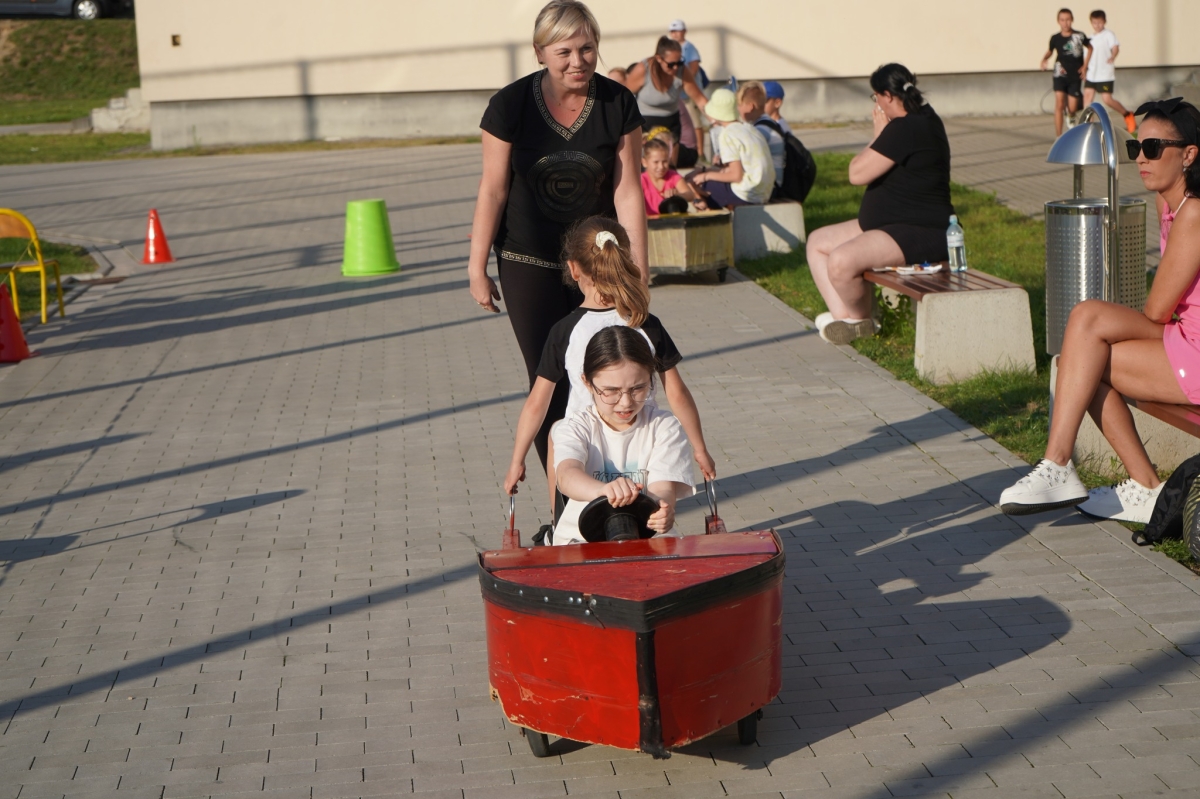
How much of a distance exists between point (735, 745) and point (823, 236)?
18.5 feet

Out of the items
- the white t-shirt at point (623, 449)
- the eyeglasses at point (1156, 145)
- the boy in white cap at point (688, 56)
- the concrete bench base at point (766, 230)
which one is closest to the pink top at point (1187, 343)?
the eyeglasses at point (1156, 145)

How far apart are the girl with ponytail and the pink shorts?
1.82m

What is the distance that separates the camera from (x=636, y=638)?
3184 millimetres

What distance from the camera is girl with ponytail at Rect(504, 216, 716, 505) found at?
13.9ft

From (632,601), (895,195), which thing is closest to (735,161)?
(895,195)

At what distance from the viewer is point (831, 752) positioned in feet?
11.8

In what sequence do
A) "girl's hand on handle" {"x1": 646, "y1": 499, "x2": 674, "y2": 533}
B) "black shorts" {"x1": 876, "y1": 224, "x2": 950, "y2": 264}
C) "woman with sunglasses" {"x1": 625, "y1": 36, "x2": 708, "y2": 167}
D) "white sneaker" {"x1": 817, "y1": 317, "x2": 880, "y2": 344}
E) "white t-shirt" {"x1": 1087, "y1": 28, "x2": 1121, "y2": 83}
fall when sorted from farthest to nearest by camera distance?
"white t-shirt" {"x1": 1087, "y1": 28, "x2": 1121, "y2": 83}, "woman with sunglasses" {"x1": 625, "y1": 36, "x2": 708, "y2": 167}, "white sneaker" {"x1": 817, "y1": 317, "x2": 880, "y2": 344}, "black shorts" {"x1": 876, "y1": 224, "x2": 950, "y2": 264}, "girl's hand on handle" {"x1": 646, "y1": 499, "x2": 674, "y2": 533}

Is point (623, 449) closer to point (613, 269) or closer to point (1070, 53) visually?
point (613, 269)

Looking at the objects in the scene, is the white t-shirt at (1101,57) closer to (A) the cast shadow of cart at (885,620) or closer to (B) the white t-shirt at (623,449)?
(A) the cast shadow of cart at (885,620)

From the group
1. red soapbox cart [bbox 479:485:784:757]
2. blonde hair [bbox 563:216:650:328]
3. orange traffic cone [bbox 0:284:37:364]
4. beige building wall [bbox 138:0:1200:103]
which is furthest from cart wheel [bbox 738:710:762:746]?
beige building wall [bbox 138:0:1200:103]

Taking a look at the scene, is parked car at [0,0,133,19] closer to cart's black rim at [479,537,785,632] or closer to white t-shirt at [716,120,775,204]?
white t-shirt at [716,120,775,204]

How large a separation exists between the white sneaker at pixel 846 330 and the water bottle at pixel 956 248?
779mm

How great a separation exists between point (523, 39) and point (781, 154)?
1566 centimetres

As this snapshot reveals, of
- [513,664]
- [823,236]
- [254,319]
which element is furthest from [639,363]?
[254,319]
